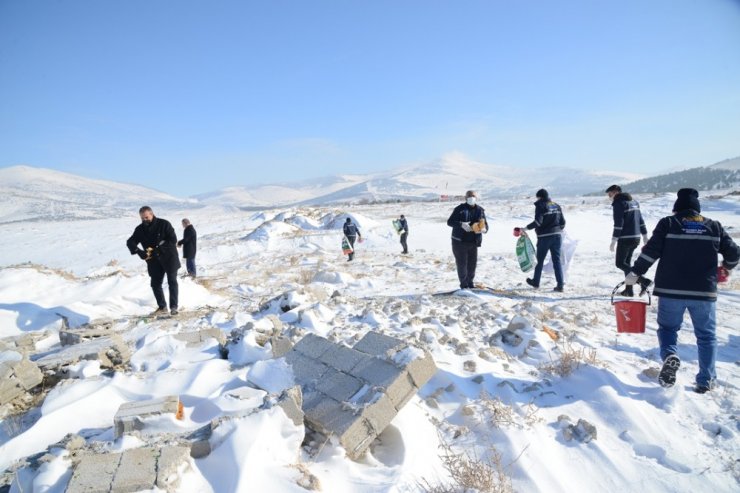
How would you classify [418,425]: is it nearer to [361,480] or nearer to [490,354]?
[361,480]

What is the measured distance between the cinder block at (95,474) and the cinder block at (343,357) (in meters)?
1.62

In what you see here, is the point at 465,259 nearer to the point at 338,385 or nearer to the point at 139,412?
the point at 338,385

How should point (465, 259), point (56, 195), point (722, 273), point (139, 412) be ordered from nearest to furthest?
point (139, 412) → point (722, 273) → point (465, 259) → point (56, 195)

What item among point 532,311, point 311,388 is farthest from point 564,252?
point 311,388

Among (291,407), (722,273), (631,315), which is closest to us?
(291,407)

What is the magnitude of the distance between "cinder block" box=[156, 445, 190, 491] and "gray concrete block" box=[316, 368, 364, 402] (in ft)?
3.61

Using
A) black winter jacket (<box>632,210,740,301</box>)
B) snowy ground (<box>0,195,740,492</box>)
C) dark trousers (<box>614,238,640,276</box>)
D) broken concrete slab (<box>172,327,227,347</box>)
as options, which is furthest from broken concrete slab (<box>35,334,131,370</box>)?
dark trousers (<box>614,238,640,276</box>)

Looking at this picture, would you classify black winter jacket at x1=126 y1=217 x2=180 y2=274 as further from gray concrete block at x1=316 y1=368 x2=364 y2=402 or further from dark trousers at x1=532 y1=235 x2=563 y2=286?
dark trousers at x1=532 y1=235 x2=563 y2=286

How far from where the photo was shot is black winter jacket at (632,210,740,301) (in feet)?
11.8

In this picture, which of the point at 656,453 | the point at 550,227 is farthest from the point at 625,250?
the point at 656,453

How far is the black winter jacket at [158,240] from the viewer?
6.33 meters

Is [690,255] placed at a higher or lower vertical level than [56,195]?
lower

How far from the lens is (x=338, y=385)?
10.5 feet

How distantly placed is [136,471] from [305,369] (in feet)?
5.02
